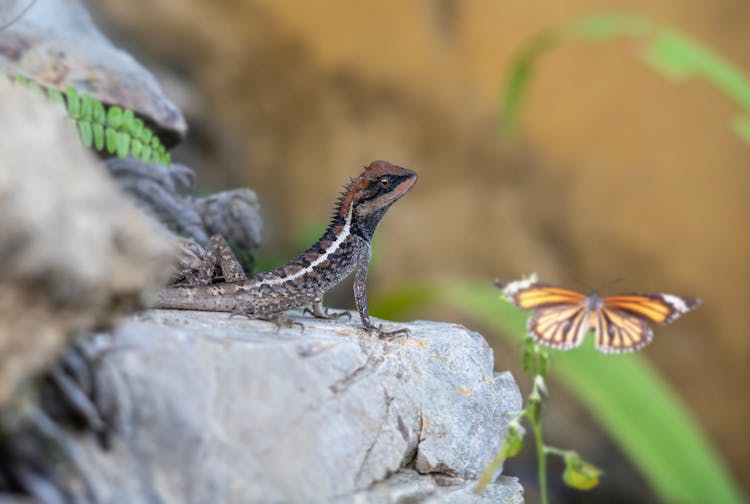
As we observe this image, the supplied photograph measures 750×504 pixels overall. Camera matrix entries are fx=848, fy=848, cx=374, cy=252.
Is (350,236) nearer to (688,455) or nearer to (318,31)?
(688,455)

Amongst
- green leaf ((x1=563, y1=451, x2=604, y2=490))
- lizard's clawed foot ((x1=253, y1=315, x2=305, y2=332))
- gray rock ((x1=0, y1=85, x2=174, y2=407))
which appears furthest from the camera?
lizard's clawed foot ((x1=253, y1=315, x2=305, y2=332))

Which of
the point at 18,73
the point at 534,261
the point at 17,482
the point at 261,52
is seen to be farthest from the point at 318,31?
the point at 17,482

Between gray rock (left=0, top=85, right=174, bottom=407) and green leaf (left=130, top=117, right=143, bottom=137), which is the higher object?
green leaf (left=130, top=117, right=143, bottom=137)

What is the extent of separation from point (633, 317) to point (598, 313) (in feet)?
0.41

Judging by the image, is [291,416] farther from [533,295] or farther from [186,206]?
[186,206]

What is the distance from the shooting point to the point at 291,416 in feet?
7.81

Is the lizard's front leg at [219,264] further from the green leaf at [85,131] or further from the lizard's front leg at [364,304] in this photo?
the green leaf at [85,131]

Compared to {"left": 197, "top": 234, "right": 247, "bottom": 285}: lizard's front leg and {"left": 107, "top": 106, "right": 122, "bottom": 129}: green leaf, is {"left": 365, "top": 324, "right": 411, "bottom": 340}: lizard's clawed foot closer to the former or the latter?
{"left": 197, "top": 234, "right": 247, "bottom": 285}: lizard's front leg

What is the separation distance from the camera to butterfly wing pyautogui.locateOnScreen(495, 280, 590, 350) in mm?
2887

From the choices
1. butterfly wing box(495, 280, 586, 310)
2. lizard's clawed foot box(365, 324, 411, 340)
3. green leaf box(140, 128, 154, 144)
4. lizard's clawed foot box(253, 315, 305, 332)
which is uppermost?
green leaf box(140, 128, 154, 144)

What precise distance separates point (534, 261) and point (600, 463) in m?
2.09

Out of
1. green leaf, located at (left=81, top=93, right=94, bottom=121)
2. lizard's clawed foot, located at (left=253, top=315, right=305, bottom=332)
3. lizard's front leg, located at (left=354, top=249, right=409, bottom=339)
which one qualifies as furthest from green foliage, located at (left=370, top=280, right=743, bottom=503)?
green leaf, located at (left=81, top=93, right=94, bottom=121)

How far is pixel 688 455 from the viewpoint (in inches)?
162

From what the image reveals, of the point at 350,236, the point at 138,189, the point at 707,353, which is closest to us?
the point at 350,236
